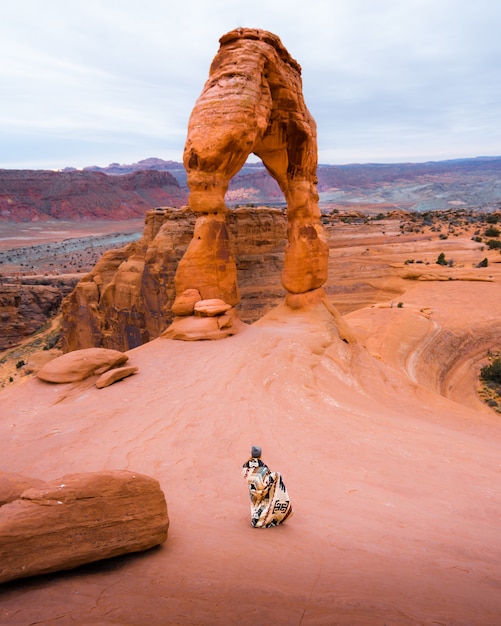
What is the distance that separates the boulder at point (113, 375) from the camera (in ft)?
25.2

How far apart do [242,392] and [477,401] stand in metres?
9.22

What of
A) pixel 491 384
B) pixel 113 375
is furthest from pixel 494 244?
pixel 113 375

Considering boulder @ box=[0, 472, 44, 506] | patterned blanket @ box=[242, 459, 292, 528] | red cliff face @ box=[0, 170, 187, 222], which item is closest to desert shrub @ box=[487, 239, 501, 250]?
patterned blanket @ box=[242, 459, 292, 528]

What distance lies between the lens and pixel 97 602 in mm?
2566

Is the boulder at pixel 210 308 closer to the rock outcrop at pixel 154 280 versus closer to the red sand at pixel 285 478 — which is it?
the red sand at pixel 285 478

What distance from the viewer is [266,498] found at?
4.11m

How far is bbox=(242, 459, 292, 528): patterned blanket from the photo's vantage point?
4098mm

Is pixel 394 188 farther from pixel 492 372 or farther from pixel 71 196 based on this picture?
pixel 492 372

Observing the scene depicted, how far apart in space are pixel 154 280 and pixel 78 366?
9.09 m

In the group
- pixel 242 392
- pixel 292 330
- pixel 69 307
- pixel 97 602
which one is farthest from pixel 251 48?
pixel 69 307

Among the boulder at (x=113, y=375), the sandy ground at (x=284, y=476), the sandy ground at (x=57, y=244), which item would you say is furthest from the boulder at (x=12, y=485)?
the sandy ground at (x=57, y=244)

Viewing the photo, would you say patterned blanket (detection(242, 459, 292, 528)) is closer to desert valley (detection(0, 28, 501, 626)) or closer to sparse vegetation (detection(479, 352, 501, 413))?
desert valley (detection(0, 28, 501, 626))

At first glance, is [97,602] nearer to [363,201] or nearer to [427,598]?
[427,598]

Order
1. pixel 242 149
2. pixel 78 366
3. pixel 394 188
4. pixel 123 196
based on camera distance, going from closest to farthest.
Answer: pixel 78 366
pixel 242 149
pixel 123 196
pixel 394 188
